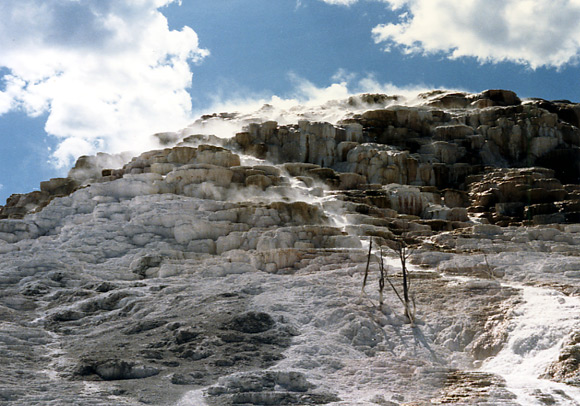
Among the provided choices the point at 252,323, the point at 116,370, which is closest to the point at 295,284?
the point at 252,323

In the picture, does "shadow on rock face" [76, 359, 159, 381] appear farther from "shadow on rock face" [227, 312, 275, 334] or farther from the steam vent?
"shadow on rock face" [227, 312, 275, 334]

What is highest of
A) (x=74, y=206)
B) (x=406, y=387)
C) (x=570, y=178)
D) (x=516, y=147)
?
(x=516, y=147)

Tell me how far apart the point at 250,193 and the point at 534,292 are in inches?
623

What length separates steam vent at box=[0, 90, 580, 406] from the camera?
11.1 metres

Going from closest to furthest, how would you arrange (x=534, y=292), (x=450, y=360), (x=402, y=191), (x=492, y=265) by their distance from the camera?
1. (x=450, y=360)
2. (x=534, y=292)
3. (x=492, y=265)
4. (x=402, y=191)

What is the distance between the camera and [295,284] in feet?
55.8

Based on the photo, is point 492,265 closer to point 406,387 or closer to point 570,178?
point 406,387

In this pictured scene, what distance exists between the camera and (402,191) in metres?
30.5

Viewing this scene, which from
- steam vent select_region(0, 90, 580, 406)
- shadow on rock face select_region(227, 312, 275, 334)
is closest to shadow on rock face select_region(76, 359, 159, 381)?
steam vent select_region(0, 90, 580, 406)

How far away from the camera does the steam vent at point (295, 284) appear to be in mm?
11102

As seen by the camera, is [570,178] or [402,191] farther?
[570,178]

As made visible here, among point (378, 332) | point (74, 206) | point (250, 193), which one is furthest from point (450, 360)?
point (74, 206)

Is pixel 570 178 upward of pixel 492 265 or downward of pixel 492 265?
upward

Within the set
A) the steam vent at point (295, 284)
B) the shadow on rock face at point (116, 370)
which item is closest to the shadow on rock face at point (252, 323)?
the steam vent at point (295, 284)
